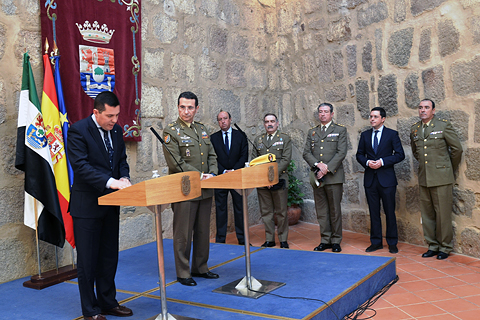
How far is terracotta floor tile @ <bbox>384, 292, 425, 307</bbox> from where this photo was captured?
10.9 feet

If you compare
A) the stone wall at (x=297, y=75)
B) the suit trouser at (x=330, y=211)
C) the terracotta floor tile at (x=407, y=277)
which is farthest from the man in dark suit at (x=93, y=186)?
the suit trouser at (x=330, y=211)

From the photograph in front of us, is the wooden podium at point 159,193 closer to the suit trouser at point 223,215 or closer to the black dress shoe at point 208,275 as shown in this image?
the black dress shoe at point 208,275

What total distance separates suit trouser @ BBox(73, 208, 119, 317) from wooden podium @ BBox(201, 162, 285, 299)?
722 millimetres

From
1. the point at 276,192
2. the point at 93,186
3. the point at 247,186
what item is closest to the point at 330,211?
the point at 276,192

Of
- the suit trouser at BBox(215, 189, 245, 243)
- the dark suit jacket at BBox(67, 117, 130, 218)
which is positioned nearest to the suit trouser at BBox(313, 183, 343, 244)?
the suit trouser at BBox(215, 189, 245, 243)

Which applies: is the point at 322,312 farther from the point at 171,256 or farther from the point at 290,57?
the point at 290,57

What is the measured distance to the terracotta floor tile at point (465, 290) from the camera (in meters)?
3.43

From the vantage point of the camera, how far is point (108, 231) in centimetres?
279

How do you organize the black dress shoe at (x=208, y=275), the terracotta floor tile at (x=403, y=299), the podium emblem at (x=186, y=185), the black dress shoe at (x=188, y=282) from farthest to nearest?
the black dress shoe at (x=208, y=275)
the black dress shoe at (x=188, y=282)
the terracotta floor tile at (x=403, y=299)
the podium emblem at (x=186, y=185)

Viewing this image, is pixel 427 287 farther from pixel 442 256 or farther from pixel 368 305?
pixel 442 256

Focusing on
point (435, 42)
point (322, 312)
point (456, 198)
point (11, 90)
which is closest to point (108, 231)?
point (322, 312)

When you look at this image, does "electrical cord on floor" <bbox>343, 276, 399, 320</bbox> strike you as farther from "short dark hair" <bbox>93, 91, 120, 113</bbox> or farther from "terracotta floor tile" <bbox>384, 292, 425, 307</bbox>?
"short dark hair" <bbox>93, 91, 120, 113</bbox>

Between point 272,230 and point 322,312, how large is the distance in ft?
8.27

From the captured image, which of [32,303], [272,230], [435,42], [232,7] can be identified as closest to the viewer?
[32,303]
